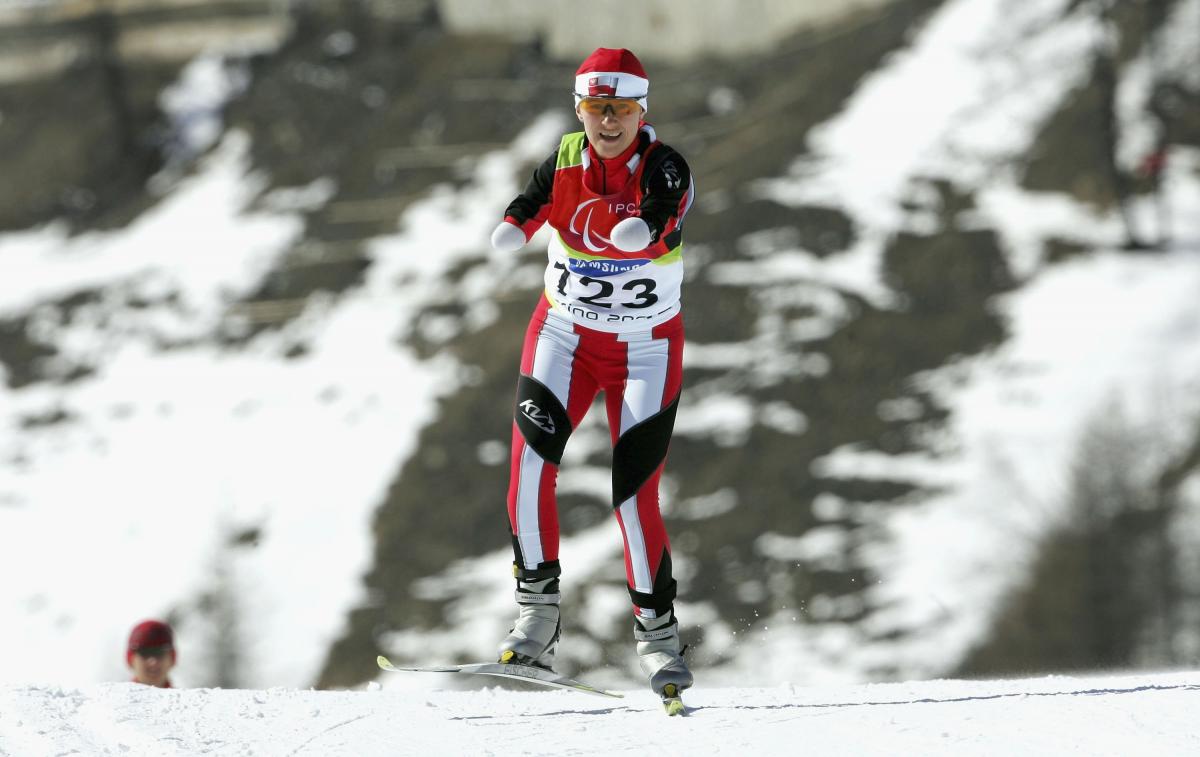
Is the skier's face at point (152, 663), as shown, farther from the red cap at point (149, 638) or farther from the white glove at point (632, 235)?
the white glove at point (632, 235)

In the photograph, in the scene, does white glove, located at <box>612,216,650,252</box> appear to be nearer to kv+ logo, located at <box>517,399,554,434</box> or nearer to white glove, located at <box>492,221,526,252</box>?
white glove, located at <box>492,221,526,252</box>

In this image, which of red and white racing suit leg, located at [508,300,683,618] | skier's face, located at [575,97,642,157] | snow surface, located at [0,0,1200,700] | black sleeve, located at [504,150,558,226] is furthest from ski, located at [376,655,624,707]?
snow surface, located at [0,0,1200,700]

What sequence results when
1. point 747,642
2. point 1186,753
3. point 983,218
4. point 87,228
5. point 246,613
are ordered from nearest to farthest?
1. point 1186,753
2. point 747,642
3. point 246,613
4. point 983,218
5. point 87,228

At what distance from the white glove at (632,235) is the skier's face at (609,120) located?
1.69 ft

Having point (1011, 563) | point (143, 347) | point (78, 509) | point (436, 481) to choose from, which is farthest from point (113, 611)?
point (1011, 563)

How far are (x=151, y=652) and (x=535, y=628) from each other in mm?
3340

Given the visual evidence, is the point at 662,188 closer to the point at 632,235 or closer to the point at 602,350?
the point at 632,235

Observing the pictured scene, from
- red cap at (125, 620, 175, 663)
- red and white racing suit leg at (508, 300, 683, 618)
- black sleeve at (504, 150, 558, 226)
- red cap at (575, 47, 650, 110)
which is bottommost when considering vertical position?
red cap at (125, 620, 175, 663)

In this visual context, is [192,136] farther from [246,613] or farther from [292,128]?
[246,613]

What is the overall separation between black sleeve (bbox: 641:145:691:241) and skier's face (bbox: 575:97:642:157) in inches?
7.7

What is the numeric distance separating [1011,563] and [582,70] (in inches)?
887

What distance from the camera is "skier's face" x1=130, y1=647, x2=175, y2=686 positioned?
864 cm

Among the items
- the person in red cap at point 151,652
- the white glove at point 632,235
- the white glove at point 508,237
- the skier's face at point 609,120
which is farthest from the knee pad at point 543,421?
the person in red cap at point 151,652

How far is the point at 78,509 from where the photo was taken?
3675 centimetres
